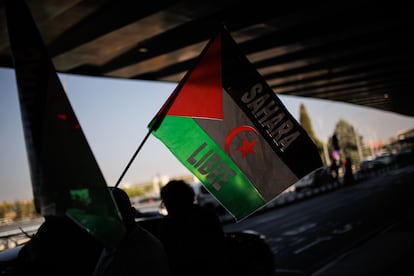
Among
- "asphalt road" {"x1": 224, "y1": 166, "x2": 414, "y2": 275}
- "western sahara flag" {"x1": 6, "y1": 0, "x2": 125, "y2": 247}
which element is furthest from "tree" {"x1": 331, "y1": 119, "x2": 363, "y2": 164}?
"western sahara flag" {"x1": 6, "y1": 0, "x2": 125, "y2": 247}

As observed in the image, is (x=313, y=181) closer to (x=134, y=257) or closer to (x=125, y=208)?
(x=125, y=208)

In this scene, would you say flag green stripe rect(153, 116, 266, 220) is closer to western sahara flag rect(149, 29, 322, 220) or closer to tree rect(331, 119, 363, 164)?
western sahara flag rect(149, 29, 322, 220)

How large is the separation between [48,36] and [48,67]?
3.61 meters

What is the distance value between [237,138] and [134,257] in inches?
55.9

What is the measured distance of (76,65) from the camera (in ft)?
20.9

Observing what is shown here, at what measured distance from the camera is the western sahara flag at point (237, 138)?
2979 mm

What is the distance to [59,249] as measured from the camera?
247cm

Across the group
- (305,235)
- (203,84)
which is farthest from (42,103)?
(305,235)

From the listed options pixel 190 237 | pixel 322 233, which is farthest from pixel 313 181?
pixel 190 237

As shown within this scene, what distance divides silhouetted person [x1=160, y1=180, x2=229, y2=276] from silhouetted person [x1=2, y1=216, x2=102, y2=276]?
0.68m

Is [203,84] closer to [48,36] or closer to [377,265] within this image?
[48,36]

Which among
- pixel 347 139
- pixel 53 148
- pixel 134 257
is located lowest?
pixel 347 139

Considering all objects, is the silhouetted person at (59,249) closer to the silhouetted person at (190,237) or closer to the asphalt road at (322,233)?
the silhouetted person at (190,237)

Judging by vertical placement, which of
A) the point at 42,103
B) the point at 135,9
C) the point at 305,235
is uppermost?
the point at 135,9
